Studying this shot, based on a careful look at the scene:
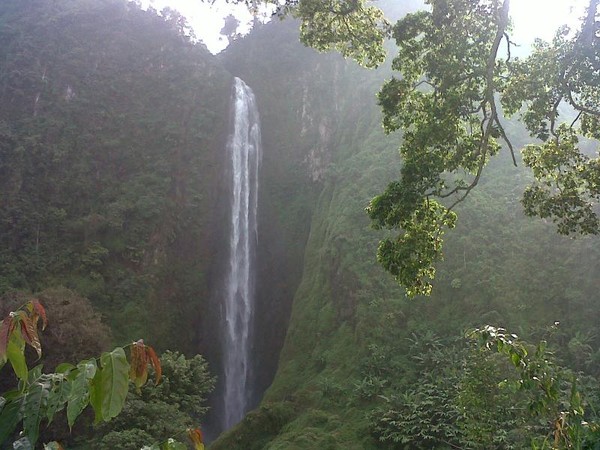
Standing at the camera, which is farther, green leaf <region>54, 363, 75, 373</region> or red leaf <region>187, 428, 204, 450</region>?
red leaf <region>187, 428, 204, 450</region>

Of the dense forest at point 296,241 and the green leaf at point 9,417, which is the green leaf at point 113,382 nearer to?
the dense forest at point 296,241

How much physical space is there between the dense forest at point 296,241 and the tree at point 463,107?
5cm

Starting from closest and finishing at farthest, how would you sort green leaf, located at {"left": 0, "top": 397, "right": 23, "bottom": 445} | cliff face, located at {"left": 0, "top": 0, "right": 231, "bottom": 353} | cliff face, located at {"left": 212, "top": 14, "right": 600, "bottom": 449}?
Answer: green leaf, located at {"left": 0, "top": 397, "right": 23, "bottom": 445}
cliff face, located at {"left": 212, "top": 14, "right": 600, "bottom": 449}
cliff face, located at {"left": 0, "top": 0, "right": 231, "bottom": 353}

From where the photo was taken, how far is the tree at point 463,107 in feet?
24.7

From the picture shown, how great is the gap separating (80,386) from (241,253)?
26548mm

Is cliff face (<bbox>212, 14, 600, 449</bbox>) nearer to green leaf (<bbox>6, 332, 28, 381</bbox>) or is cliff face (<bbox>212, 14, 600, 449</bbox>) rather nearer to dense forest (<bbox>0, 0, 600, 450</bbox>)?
dense forest (<bbox>0, 0, 600, 450</bbox>)

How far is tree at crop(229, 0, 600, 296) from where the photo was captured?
7.53 m

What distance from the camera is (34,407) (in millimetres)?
1534

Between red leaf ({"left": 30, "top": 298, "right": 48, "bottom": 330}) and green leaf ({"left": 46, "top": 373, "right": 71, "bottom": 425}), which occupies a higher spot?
red leaf ({"left": 30, "top": 298, "right": 48, "bottom": 330})

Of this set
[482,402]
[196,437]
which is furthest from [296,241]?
[196,437]

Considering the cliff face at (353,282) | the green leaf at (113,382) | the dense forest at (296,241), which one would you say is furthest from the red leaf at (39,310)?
the cliff face at (353,282)

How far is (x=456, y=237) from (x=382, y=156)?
792 centimetres

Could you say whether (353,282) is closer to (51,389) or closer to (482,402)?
(482,402)

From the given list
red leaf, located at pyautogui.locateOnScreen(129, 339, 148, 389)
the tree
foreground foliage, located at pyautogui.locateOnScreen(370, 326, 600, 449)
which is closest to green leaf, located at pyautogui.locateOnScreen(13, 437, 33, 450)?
red leaf, located at pyautogui.locateOnScreen(129, 339, 148, 389)
